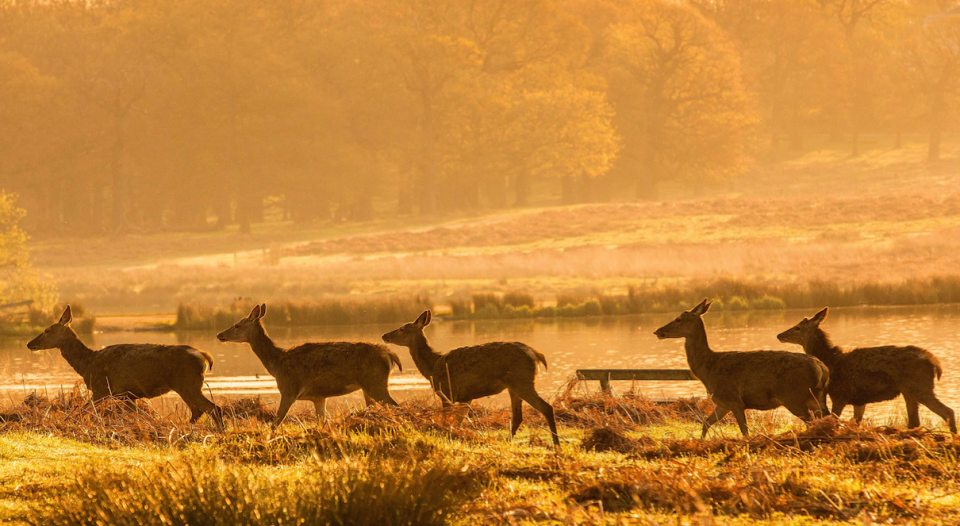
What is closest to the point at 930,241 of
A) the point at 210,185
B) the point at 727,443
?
the point at 727,443

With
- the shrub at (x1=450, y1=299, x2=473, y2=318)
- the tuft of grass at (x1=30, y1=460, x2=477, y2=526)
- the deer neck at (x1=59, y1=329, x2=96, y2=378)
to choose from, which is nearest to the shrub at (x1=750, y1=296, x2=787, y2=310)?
the shrub at (x1=450, y1=299, x2=473, y2=318)

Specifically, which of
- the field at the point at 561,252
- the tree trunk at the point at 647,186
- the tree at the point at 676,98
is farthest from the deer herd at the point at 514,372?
the tree at the point at 676,98

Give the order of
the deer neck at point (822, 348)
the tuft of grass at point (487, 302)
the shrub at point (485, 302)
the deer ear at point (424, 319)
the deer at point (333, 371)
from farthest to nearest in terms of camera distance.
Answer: the shrub at point (485, 302)
the tuft of grass at point (487, 302)
the deer ear at point (424, 319)
the deer at point (333, 371)
the deer neck at point (822, 348)

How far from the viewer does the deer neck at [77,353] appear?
14320mm

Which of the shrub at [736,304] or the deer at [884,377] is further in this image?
the shrub at [736,304]

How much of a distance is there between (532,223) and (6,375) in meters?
42.5

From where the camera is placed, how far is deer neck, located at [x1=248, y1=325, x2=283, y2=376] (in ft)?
43.6

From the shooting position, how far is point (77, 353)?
14578 millimetres

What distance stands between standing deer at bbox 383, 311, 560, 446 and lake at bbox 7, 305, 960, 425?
5730mm

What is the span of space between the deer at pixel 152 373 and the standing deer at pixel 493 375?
2.75m

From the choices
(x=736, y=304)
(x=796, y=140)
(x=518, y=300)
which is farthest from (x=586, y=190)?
(x=736, y=304)

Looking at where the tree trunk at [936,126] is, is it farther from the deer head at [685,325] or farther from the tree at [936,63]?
the deer head at [685,325]

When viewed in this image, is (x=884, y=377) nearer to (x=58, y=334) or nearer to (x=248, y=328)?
(x=248, y=328)

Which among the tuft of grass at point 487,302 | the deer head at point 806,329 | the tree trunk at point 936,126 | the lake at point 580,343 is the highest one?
the tree trunk at point 936,126
